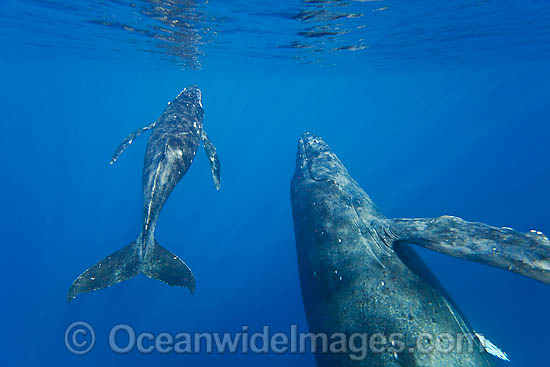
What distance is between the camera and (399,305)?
4656 mm

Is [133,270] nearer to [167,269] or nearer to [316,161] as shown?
[167,269]

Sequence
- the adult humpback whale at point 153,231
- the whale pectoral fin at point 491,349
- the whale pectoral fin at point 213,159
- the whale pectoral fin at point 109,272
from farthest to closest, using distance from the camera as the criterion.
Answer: the whale pectoral fin at point 213,159
the adult humpback whale at point 153,231
the whale pectoral fin at point 109,272
the whale pectoral fin at point 491,349

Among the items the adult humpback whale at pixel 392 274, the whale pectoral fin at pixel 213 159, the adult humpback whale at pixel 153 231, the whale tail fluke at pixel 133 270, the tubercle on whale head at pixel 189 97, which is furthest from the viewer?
the tubercle on whale head at pixel 189 97

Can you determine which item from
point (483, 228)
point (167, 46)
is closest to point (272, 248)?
point (167, 46)

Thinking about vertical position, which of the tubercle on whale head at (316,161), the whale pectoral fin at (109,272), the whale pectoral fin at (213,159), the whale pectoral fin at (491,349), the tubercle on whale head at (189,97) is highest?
the tubercle on whale head at (189,97)

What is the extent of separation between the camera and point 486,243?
4.17 meters

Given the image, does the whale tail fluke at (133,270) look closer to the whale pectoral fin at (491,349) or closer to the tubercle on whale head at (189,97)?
the whale pectoral fin at (491,349)

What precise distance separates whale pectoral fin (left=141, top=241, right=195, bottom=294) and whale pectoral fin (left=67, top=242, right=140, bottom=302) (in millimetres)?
334

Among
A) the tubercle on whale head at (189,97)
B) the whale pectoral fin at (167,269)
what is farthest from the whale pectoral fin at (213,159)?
the whale pectoral fin at (167,269)

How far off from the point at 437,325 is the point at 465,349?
48 cm

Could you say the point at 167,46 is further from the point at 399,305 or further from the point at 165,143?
the point at 399,305

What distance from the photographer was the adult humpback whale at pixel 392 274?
4.16m

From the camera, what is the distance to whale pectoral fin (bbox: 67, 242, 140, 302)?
292 inches

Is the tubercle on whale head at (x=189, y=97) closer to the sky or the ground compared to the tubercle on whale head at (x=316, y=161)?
closer to the sky
